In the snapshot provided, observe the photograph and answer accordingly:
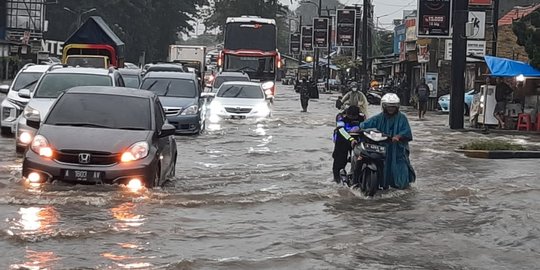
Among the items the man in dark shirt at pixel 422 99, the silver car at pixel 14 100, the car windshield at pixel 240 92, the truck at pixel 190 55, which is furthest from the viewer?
the truck at pixel 190 55

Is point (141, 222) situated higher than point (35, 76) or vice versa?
point (35, 76)

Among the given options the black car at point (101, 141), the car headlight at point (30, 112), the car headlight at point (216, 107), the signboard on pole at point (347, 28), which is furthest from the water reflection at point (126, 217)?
the signboard on pole at point (347, 28)

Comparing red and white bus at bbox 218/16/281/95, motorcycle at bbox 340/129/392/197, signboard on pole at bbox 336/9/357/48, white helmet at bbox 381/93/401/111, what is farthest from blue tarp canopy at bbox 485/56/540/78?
signboard on pole at bbox 336/9/357/48

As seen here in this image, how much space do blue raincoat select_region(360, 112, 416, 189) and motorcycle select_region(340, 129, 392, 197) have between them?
0.22 metres

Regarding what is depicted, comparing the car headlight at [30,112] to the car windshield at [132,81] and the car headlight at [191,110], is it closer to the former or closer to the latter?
the car headlight at [191,110]

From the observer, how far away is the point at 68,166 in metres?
10.5

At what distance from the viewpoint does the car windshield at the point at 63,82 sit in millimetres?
16609

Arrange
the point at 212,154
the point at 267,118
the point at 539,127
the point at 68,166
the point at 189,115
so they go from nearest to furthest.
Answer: the point at 68,166 < the point at 212,154 < the point at 189,115 < the point at 539,127 < the point at 267,118

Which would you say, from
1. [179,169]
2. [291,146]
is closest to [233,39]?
[291,146]

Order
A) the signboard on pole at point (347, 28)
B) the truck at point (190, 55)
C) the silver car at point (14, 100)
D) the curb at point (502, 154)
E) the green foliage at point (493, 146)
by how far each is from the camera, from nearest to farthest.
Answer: the silver car at point (14, 100), the curb at point (502, 154), the green foliage at point (493, 146), the signboard on pole at point (347, 28), the truck at point (190, 55)

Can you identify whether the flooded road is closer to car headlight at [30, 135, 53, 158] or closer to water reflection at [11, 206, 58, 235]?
water reflection at [11, 206, 58, 235]

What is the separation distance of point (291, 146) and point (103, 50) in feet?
54.3

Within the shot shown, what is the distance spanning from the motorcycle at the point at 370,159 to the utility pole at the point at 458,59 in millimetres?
16437

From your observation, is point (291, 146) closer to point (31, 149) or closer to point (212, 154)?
point (212, 154)
